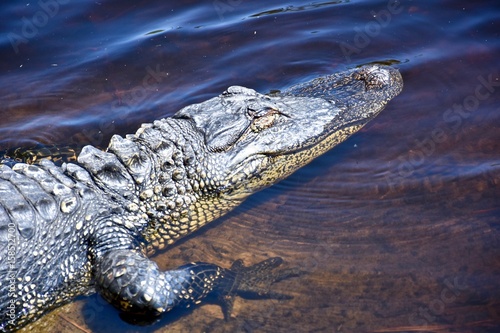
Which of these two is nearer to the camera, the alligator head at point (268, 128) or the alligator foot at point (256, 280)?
the alligator foot at point (256, 280)

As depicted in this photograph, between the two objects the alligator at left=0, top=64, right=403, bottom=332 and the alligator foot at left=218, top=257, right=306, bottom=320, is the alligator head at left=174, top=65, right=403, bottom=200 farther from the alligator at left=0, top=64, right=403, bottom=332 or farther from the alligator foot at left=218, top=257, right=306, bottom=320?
the alligator foot at left=218, top=257, right=306, bottom=320

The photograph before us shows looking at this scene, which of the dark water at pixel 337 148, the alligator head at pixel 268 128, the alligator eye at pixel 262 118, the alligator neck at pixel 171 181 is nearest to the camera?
the dark water at pixel 337 148

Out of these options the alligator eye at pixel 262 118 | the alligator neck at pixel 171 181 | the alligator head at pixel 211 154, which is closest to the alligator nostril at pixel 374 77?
the alligator head at pixel 211 154

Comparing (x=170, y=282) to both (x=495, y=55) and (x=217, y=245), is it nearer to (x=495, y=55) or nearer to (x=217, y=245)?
(x=217, y=245)

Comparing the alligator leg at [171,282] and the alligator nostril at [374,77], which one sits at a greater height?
the alligator nostril at [374,77]

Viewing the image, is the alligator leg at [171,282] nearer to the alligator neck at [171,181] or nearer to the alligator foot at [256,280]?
the alligator foot at [256,280]

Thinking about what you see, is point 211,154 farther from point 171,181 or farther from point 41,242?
point 41,242

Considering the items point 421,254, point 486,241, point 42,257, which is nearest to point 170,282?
point 42,257

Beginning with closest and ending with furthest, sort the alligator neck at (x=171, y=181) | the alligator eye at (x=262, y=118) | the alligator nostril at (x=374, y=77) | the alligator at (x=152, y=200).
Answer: the alligator at (x=152, y=200) → the alligator neck at (x=171, y=181) → the alligator eye at (x=262, y=118) → the alligator nostril at (x=374, y=77)
